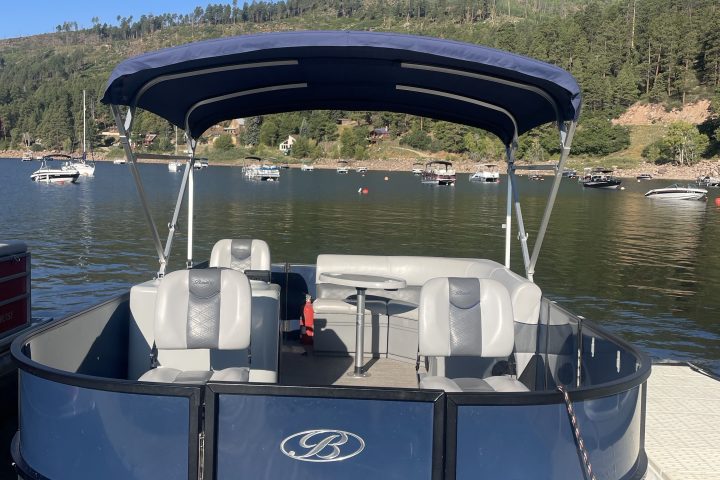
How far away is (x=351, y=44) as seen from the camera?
5066 millimetres

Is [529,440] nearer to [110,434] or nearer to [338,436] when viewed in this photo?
[338,436]

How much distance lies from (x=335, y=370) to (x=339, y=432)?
13.1 feet

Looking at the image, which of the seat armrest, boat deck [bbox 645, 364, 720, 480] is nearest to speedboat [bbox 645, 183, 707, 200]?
boat deck [bbox 645, 364, 720, 480]

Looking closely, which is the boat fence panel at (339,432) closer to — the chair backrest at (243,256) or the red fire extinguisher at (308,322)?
the red fire extinguisher at (308,322)

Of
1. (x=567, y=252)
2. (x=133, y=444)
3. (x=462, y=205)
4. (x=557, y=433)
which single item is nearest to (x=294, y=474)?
(x=133, y=444)

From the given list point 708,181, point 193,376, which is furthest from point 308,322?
point 708,181

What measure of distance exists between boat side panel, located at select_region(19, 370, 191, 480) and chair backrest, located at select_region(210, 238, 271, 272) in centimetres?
497

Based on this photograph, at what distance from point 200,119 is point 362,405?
537cm

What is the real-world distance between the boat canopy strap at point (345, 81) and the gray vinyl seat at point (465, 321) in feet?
4.96

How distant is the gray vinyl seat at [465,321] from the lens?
17.9 ft

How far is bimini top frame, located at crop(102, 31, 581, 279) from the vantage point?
511 centimetres

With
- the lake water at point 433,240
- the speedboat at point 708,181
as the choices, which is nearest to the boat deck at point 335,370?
the lake water at point 433,240

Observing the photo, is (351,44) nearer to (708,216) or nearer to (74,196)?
(708,216)

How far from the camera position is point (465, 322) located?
217 inches
